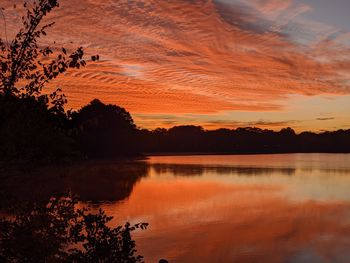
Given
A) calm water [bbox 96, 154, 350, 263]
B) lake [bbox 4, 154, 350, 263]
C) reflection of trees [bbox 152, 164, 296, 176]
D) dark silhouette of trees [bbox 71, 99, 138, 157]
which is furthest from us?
dark silhouette of trees [bbox 71, 99, 138, 157]

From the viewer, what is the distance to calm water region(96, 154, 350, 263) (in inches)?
907

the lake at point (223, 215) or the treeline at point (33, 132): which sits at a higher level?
the treeline at point (33, 132)

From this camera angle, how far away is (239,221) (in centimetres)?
3334

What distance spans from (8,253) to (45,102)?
2650mm

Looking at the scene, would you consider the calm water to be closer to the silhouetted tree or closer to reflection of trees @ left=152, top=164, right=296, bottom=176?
the silhouetted tree

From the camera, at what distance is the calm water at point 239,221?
75.6ft

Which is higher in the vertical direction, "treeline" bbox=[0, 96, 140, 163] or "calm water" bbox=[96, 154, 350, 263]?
"treeline" bbox=[0, 96, 140, 163]

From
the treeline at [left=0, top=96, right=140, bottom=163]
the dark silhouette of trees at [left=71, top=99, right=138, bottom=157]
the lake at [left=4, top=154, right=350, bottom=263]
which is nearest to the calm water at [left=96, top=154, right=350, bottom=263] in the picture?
the lake at [left=4, top=154, right=350, bottom=263]

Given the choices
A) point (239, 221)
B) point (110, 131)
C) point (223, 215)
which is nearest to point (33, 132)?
point (239, 221)

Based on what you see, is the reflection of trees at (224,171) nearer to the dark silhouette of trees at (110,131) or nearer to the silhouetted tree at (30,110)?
the dark silhouette of trees at (110,131)

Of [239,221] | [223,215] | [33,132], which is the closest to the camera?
[33,132]

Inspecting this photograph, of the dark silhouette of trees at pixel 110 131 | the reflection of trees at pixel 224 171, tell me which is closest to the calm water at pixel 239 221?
the reflection of trees at pixel 224 171

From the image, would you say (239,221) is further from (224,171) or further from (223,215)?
(224,171)

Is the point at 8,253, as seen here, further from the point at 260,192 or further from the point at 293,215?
the point at 260,192
